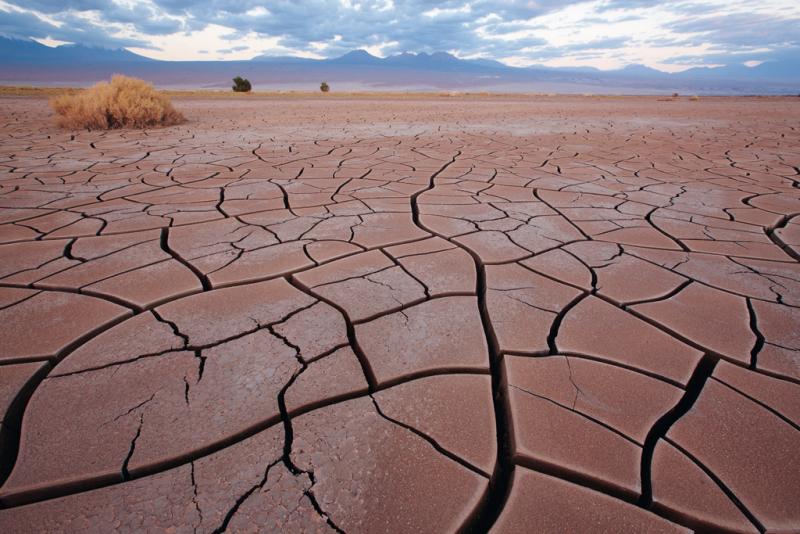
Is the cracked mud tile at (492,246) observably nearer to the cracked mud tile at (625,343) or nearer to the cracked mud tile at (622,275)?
the cracked mud tile at (622,275)

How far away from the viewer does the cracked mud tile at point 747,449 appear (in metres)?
0.84

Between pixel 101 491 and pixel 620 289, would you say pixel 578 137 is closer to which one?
pixel 620 289

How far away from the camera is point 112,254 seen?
6.42 feet

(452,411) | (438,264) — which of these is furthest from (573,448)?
(438,264)

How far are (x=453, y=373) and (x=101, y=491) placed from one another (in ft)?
2.86

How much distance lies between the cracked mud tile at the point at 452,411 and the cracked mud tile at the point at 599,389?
0.13 metres

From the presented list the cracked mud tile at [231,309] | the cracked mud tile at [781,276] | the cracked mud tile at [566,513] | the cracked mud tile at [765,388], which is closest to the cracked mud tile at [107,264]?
the cracked mud tile at [231,309]

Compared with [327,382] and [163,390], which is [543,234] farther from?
[163,390]

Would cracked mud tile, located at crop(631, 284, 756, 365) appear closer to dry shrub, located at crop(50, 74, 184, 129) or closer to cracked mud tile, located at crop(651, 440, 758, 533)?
cracked mud tile, located at crop(651, 440, 758, 533)

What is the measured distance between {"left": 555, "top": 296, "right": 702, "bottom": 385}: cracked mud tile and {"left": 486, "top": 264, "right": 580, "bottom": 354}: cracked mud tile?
0.21 ft

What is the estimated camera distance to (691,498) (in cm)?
84

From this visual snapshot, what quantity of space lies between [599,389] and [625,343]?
0.95ft

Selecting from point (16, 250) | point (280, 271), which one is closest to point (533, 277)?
point (280, 271)

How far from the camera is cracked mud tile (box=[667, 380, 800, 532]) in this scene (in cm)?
84
